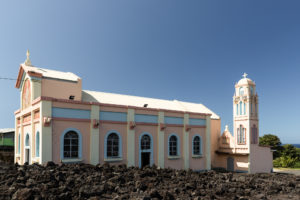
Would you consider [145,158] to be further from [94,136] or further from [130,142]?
[94,136]

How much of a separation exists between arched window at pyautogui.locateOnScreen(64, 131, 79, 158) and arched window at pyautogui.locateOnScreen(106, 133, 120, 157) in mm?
2242

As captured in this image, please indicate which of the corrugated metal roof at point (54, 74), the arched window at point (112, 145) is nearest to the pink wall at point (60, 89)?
the corrugated metal roof at point (54, 74)

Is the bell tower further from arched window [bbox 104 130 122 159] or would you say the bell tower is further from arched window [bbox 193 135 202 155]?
arched window [bbox 104 130 122 159]

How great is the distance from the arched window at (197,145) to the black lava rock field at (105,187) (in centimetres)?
744

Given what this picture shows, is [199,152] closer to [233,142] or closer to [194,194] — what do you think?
[233,142]

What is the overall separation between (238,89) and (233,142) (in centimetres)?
588

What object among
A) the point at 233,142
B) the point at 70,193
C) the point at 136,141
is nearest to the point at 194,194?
the point at 70,193

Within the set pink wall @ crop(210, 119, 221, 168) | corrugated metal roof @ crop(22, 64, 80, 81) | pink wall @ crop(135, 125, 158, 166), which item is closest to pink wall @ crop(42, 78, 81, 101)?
corrugated metal roof @ crop(22, 64, 80, 81)

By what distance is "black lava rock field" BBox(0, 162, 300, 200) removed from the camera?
919cm

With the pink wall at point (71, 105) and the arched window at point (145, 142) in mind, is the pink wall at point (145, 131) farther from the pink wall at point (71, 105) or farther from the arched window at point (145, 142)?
the pink wall at point (71, 105)

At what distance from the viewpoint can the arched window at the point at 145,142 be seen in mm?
18219

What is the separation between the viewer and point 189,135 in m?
21.1

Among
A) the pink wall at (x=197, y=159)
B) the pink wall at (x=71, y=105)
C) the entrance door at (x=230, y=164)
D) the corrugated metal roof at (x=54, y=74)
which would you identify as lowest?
the entrance door at (x=230, y=164)

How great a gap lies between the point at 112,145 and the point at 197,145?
353 inches
